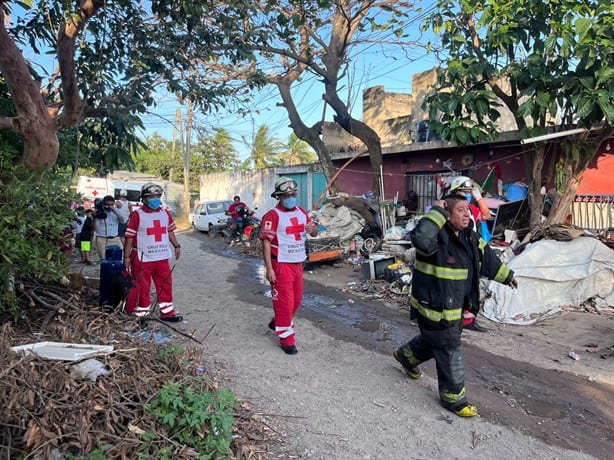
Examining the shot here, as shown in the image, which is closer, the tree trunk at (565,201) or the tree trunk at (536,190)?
the tree trunk at (565,201)

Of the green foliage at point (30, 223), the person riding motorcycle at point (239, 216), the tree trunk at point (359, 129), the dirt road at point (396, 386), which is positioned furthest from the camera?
the person riding motorcycle at point (239, 216)

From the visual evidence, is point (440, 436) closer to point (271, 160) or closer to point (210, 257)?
point (210, 257)

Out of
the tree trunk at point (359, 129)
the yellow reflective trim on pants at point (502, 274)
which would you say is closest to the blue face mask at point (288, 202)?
the yellow reflective trim on pants at point (502, 274)

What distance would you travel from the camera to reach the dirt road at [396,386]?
10.1 feet

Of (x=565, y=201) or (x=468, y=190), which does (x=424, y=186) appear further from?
(x=468, y=190)

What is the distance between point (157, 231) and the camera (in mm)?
5414

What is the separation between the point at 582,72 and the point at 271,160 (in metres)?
25.5

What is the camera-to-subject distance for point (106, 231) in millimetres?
9406

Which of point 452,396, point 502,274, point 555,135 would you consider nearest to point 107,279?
point 452,396

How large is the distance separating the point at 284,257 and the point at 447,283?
1847mm

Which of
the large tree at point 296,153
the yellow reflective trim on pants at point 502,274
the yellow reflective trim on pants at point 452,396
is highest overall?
the large tree at point 296,153

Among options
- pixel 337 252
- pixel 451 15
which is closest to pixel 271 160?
pixel 337 252

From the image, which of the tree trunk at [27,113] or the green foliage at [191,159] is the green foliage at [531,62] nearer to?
the tree trunk at [27,113]

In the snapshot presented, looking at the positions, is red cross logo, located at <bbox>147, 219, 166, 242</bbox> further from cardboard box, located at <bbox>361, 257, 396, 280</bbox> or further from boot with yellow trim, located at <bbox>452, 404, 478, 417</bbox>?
cardboard box, located at <bbox>361, 257, 396, 280</bbox>
